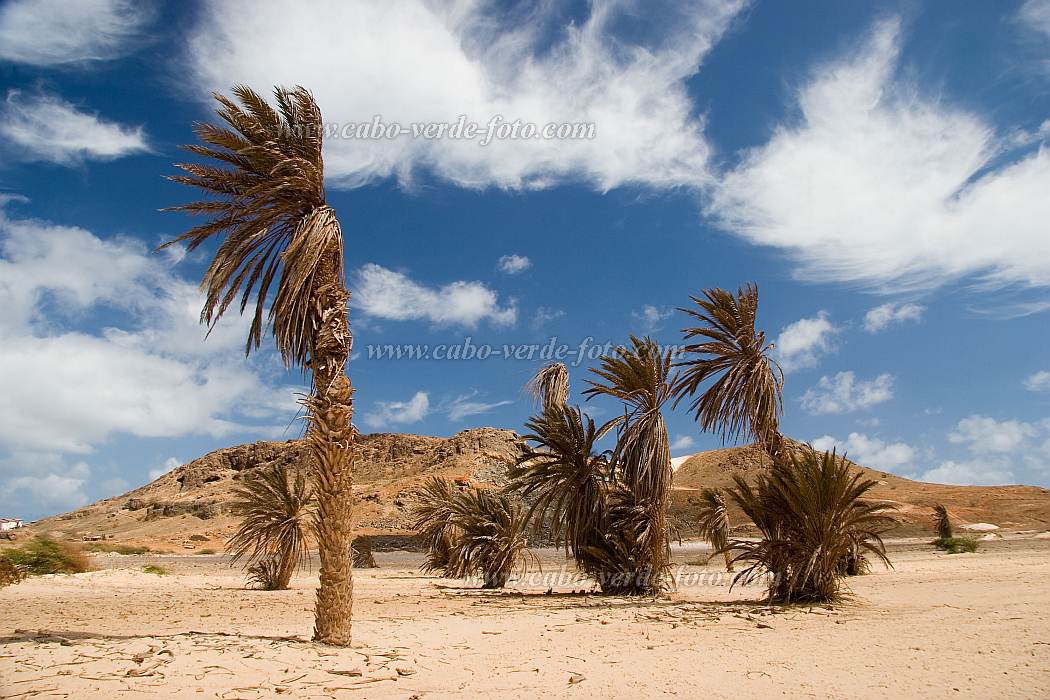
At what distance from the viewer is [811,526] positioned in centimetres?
1176

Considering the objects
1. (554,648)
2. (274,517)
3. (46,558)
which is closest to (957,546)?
(554,648)

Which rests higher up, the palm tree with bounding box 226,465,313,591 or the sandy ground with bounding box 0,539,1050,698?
the palm tree with bounding box 226,465,313,591

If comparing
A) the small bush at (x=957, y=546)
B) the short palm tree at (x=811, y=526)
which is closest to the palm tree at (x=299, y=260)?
the short palm tree at (x=811, y=526)

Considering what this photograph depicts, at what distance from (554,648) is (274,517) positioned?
11008mm

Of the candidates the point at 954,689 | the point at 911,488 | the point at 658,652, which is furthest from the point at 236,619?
the point at 911,488

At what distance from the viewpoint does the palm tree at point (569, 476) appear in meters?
16.2

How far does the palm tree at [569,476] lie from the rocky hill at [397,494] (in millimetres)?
30036

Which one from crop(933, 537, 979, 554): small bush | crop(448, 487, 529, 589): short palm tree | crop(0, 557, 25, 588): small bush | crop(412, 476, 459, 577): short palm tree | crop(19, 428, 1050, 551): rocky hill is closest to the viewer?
crop(0, 557, 25, 588): small bush

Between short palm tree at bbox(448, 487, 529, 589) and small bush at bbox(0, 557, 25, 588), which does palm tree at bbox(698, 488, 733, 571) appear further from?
small bush at bbox(0, 557, 25, 588)

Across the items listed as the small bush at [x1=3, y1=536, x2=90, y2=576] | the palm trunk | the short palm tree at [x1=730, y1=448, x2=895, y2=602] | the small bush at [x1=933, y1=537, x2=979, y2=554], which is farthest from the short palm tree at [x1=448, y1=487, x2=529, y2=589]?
the small bush at [x1=933, y1=537, x2=979, y2=554]

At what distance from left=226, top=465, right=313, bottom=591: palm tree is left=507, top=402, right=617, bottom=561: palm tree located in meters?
5.69

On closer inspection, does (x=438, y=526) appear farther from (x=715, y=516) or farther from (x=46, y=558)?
(x=46, y=558)

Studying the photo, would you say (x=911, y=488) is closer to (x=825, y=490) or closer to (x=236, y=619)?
(x=825, y=490)

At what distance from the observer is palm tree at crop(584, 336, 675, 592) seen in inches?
595
